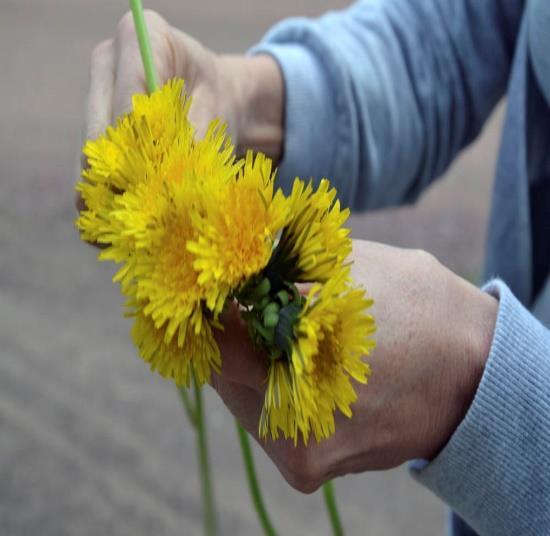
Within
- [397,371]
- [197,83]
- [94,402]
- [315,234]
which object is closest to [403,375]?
[397,371]

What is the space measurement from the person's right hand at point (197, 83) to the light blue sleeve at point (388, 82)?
0.07 ft

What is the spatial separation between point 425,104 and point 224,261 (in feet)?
1.27

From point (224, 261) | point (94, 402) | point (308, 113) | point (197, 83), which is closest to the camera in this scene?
point (224, 261)

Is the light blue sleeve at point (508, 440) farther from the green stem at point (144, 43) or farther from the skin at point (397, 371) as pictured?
the green stem at point (144, 43)

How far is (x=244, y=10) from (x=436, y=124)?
1663mm

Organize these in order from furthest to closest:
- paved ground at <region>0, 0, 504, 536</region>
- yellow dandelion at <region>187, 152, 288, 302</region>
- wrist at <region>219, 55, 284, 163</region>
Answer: paved ground at <region>0, 0, 504, 536</region> < wrist at <region>219, 55, 284, 163</region> < yellow dandelion at <region>187, 152, 288, 302</region>

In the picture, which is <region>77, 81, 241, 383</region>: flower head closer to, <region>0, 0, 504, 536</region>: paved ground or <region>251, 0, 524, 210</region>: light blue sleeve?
<region>251, 0, 524, 210</region>: light blue sleeve

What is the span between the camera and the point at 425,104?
0.58 m

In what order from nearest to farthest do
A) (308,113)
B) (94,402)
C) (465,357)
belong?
1. (465,357)
2. (308,113)
3. (94,402)

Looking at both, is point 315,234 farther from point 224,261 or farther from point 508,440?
point 508,440

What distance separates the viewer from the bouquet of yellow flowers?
23 centimetres

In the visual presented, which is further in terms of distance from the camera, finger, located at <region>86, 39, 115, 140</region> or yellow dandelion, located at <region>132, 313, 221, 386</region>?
finger, located at <region>86, 39, 115, 140</region>

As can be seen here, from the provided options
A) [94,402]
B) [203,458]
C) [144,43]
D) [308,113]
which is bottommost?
[94,402]

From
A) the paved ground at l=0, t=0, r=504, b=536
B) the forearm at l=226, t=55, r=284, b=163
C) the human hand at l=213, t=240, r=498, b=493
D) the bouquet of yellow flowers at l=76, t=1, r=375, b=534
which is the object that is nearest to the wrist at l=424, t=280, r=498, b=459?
the human hand at l=213, t=240, r=498, b=493
